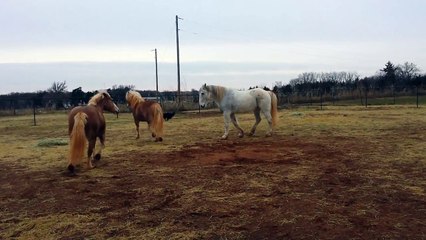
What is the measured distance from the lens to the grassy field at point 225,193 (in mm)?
4340

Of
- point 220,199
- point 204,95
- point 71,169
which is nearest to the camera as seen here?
point 220,199

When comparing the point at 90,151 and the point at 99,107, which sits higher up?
the point at 99,107

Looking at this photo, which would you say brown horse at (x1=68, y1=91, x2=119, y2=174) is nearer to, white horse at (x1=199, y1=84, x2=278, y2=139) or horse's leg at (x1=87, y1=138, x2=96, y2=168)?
horse's leg at (x1=87, y1=138, x2=96, y2=168)

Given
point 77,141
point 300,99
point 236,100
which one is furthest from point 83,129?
point 300,99

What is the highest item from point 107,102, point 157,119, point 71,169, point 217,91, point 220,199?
point 217,91

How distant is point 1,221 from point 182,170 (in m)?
3.18

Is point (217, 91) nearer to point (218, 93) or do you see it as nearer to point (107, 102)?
point (218, 93)

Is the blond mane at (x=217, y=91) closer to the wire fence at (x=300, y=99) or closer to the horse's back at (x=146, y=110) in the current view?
the horse's back at (x=146, y=110)

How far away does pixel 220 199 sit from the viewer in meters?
5.41

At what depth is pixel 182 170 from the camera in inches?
289

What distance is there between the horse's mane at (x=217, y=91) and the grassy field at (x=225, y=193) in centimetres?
234

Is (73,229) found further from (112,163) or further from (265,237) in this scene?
(112,163)

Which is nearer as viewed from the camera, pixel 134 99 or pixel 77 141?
pixel 77 141

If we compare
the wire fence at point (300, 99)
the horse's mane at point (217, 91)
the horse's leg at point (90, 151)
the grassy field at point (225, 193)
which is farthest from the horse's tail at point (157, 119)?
the wire fence at point (300, 99)
